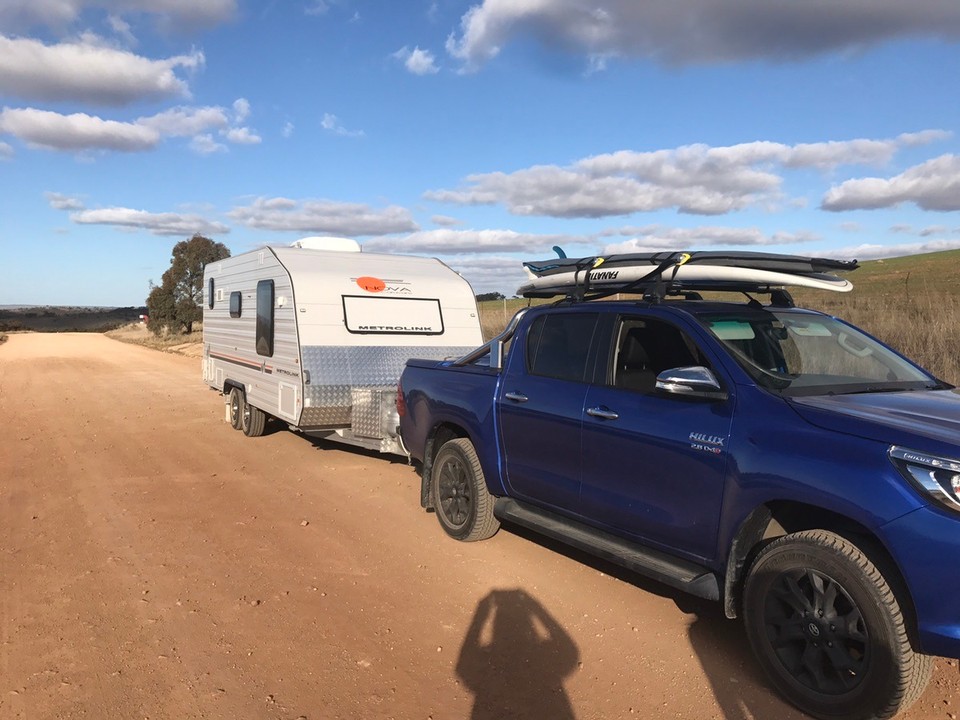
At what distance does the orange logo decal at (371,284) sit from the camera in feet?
30.9

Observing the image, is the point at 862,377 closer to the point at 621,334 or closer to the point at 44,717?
the point at 621,334

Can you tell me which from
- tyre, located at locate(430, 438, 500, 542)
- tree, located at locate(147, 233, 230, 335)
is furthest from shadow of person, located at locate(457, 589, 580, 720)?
tree, located at locate(147, 233, 230, 335)

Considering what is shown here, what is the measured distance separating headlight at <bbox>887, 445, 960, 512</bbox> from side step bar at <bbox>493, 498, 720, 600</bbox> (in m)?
1.20

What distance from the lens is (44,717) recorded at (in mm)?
3475

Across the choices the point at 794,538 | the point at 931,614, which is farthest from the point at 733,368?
the point at 931,614

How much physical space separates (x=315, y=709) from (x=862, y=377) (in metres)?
3.60

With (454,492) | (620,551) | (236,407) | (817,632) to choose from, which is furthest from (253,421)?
(817,632)

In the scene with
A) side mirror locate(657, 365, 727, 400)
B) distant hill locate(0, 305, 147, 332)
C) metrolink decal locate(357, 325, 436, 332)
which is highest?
metrolink decal locate(357, 325, 436, 332)

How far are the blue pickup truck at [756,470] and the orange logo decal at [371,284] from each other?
3.98 m

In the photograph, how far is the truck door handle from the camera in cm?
447

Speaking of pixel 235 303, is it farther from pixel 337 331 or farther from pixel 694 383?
pixel 694 383

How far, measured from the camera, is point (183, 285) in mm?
39062

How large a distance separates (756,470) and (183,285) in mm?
39726

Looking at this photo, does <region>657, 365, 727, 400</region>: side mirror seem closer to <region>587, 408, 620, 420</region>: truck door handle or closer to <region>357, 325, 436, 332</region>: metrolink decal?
<region>587, 408, 620, 420</region>: truck door handle
